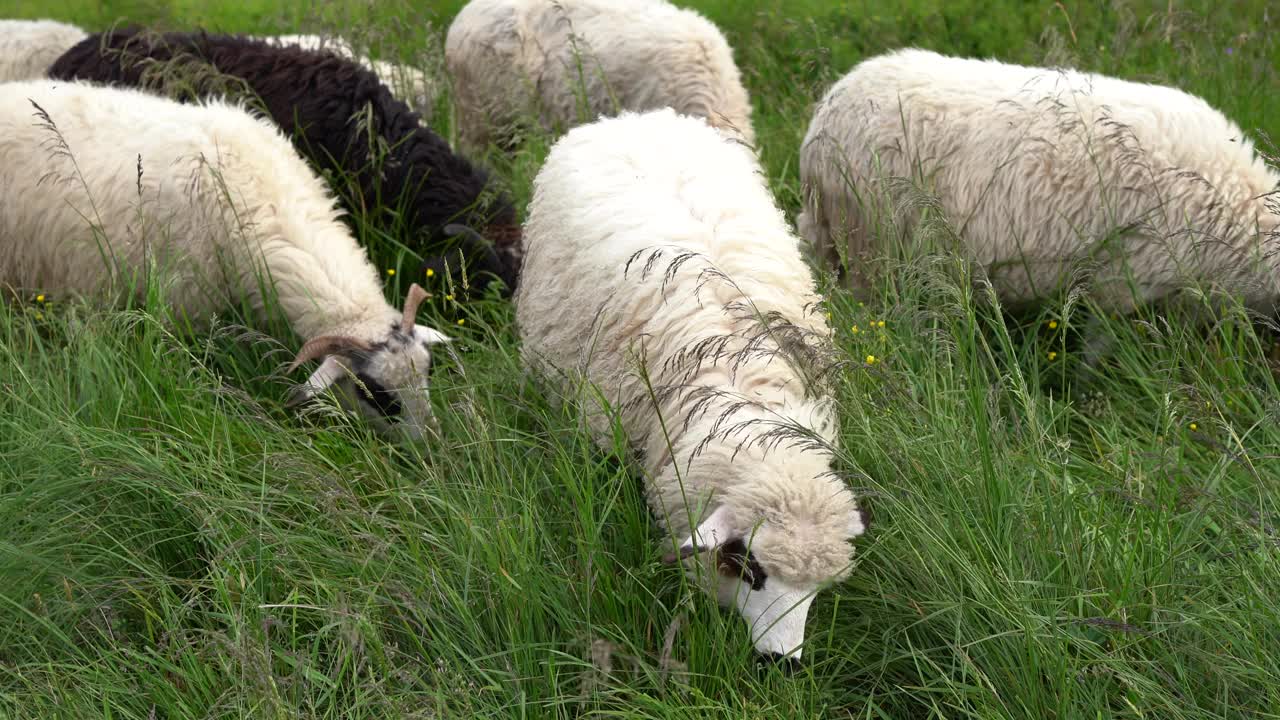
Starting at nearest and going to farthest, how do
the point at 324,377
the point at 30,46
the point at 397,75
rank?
the point at 324,377, the point at 397,75, the point at 30,46

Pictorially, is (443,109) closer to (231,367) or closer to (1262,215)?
(231,367)

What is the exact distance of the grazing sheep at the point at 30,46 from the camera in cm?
682

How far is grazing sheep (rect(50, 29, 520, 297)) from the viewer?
203 inches

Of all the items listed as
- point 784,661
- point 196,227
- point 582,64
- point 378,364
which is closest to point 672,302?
point 784,661

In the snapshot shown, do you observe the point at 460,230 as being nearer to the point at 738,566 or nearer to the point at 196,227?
the point at 196,227

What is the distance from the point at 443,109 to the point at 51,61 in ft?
8.42

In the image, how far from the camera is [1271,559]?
238 centimetres

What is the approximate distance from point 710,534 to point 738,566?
11 centimetres

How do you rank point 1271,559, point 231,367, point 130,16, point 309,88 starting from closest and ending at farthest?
point 1271,559, point 231,367, point 309,88, point 130,16

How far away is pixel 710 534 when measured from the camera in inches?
103

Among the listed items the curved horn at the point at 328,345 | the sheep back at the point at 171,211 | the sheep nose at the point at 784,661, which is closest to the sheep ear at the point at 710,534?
the sheep nose at the point at 784,661

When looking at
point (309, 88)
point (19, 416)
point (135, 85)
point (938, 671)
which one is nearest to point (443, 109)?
point (309, 88)

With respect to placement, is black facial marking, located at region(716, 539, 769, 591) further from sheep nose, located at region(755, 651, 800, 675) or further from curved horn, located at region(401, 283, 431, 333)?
curved horn, located at region(401, 283, 431, 333)

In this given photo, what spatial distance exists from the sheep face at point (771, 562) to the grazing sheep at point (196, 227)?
5.86 feet
